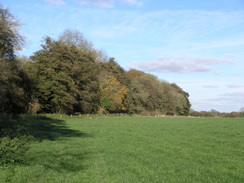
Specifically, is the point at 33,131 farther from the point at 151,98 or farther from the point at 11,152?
the point at 151,98

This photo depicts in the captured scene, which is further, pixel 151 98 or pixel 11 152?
pixel 151 98

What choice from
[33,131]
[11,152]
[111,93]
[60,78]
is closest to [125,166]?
[11,152]

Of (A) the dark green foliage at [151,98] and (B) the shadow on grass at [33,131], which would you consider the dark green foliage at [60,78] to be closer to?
(B) the shadow on grass at [33,131]

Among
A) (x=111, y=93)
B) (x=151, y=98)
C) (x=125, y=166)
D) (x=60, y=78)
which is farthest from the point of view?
(x=151, y=98)

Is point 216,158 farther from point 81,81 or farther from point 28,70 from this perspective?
point 81,81

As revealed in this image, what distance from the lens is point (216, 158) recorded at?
12.1 m

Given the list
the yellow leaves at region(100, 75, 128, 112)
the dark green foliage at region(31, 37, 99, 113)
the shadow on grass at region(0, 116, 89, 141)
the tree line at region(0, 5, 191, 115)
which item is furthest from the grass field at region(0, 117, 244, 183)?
the yellow leaves at region(100, 75, 128, 112)

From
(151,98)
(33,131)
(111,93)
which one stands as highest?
(151,98)

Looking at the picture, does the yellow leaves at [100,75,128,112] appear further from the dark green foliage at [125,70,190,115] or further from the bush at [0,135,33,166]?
the bush at [0,135,33,166]

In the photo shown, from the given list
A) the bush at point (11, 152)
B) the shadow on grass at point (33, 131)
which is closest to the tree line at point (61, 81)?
the shadow on grass at point (33, 131)

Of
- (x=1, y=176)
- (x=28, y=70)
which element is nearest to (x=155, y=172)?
(x=1, y=176)

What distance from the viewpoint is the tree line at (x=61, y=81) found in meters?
27.5

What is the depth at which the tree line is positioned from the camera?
27.5 m

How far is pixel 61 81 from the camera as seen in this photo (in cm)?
4788
